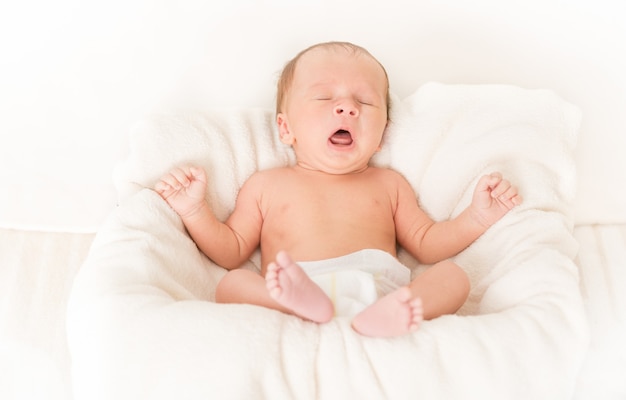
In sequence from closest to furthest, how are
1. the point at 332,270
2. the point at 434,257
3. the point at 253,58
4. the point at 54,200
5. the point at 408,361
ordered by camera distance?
1. the point at 408,361
2. the point at 332,270
3. the point at 434,257
4. the point at 54,200
5. the point at 253,58

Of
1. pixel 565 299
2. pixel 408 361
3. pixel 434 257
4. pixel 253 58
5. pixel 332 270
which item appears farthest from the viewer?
pixel 253 58

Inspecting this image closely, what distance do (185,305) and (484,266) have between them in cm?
60

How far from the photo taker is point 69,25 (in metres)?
1.93

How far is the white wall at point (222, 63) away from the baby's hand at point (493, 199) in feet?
0.87

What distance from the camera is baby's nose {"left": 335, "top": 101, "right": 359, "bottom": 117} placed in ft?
5.10

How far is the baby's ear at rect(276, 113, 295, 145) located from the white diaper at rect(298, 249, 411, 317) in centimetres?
32

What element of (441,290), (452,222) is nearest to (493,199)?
(452,222)

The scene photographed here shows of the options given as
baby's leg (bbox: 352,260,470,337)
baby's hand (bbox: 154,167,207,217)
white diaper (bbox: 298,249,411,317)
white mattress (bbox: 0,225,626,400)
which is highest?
baby's hand (bbox: 154,167,207,217)

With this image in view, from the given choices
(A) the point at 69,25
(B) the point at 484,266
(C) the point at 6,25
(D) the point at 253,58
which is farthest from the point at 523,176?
(C) the point at 6,25

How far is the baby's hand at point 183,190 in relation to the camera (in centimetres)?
153

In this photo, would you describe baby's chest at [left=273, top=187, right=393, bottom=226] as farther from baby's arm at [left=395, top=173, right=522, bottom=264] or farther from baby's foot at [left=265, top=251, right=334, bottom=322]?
→ baby's foot at [left=265, top=251, right=334, bottom=322]

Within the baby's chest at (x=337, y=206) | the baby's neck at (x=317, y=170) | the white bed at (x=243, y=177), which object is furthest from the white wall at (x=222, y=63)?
the baby's chest at (x=337, y=206)

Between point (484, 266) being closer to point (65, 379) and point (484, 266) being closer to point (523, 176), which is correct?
point (523, 176)

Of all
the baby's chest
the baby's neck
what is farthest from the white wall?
the baby's chest
